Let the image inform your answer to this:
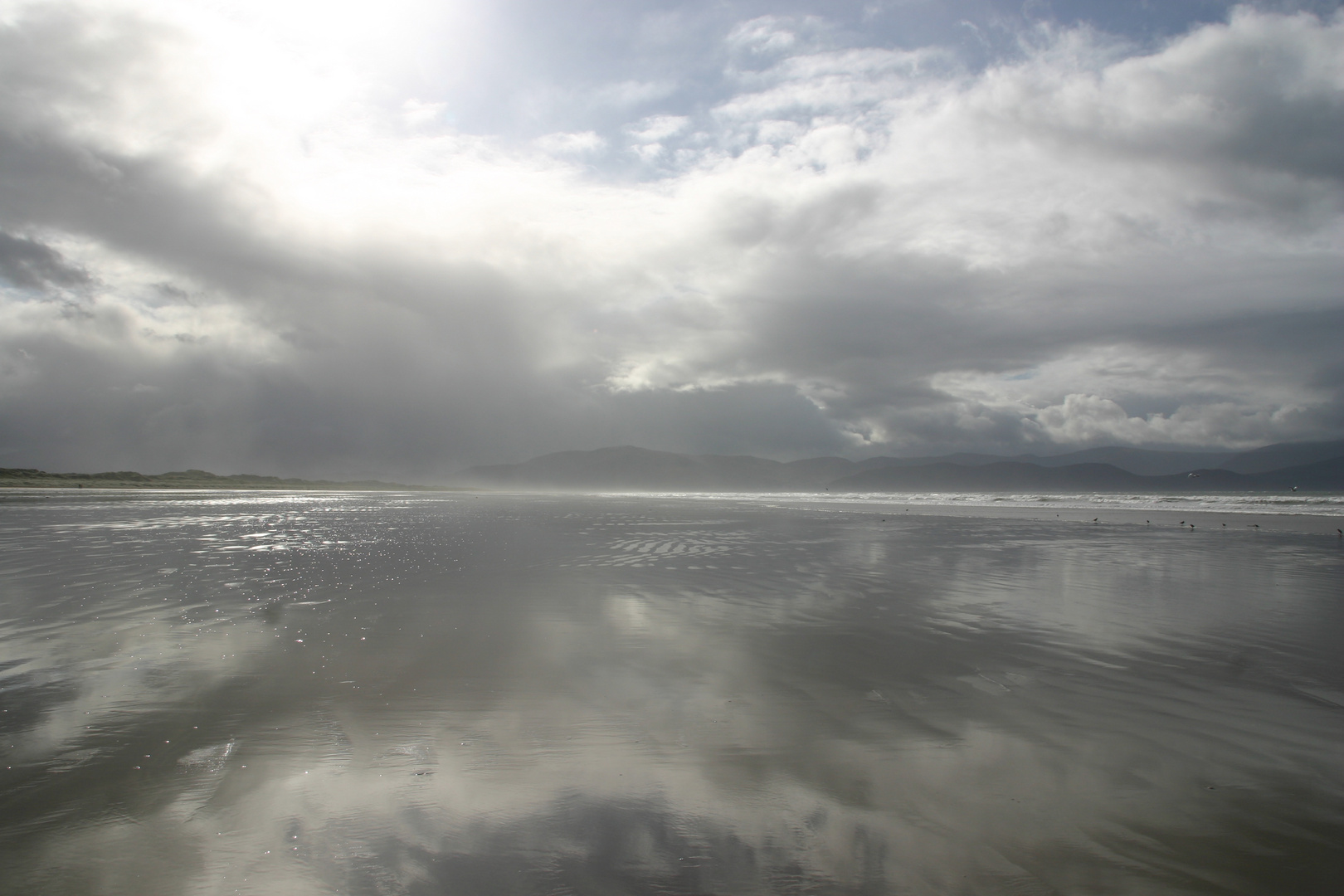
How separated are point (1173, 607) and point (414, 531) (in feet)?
91.4

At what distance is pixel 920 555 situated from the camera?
20812 mm

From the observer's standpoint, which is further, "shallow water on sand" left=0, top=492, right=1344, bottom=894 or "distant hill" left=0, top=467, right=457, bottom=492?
"distant hill" left=0, top=467, right=457, bottom=492

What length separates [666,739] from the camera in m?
6.09

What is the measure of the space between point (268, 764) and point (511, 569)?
12.1 m

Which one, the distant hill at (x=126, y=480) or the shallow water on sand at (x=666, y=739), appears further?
the distant hill at (x=126, y=480)

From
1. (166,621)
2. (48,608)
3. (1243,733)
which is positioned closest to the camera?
(1243,733)

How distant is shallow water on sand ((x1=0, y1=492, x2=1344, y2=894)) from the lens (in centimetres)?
405

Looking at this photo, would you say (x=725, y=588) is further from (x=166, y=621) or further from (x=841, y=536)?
(x=841, y=536)

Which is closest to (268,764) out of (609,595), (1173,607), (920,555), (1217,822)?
(1217,822)

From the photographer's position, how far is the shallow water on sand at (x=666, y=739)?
405 centimetres

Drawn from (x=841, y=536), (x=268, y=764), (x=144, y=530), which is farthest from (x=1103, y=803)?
(x=144, y=530)

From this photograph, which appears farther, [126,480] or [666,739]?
[126,480]

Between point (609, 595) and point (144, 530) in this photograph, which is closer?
point (609, 595)

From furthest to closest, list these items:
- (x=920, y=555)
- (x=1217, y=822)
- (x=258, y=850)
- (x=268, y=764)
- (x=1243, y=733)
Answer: (x=920, y=555), (x=1243, y=733), (x=268, y=764), (x=1217, y=822), (x=258, y=850)
